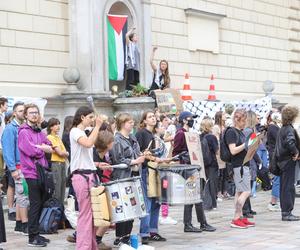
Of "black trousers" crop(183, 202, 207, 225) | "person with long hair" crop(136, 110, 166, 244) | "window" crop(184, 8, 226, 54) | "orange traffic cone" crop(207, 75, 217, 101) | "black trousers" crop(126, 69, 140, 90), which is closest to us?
"person with long hair" crop(136, 110, 166, 244)

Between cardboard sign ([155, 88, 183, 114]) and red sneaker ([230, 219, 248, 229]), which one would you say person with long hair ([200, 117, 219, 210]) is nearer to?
red sneaker ([230, 219, 248, 229])

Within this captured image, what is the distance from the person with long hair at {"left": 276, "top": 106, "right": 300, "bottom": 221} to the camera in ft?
34.0

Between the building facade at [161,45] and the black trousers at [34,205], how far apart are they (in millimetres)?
5345

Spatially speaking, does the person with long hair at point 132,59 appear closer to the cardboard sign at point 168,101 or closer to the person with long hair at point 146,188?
the cardboard sign at point 168,101

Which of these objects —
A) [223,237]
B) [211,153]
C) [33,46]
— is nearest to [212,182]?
[211,153]

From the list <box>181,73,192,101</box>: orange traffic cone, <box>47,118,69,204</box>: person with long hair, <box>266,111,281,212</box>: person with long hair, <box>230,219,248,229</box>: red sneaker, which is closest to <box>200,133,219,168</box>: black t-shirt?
<box>266,111,281,212</box>: person with long hair

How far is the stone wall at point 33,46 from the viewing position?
13.9m

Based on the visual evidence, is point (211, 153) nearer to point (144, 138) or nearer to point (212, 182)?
point (212, 182)

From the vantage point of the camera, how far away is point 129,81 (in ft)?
54.4

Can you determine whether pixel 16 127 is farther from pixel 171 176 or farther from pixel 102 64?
pixel 102 64

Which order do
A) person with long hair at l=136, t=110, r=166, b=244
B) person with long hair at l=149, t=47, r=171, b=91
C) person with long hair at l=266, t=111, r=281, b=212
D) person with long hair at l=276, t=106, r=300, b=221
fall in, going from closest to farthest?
person with long hair at l=136, t=110, r=166, b=244, person with long hair at l=276, t=106, r=300, b=221, person with long hair at l=266, t=111, r=281, b=212, person with long hair at l=149, t=47, r=171, b=91

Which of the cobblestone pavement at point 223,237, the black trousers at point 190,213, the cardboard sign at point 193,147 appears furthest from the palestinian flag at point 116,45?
the black trousers at point 190,213

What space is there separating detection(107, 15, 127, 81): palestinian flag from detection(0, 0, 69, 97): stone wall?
4.12 ft

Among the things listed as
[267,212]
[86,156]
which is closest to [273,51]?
[267,212]
